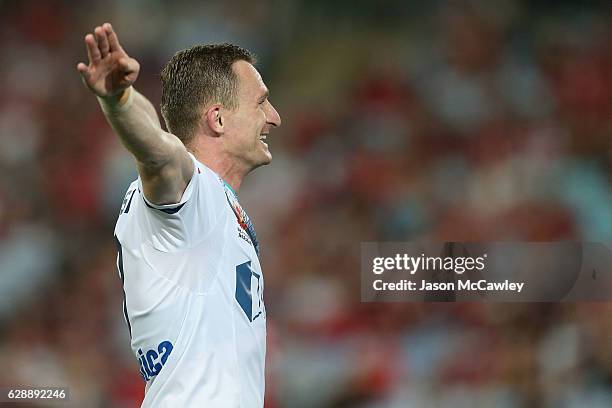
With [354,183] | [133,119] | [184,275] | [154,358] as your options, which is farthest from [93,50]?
[354,183]

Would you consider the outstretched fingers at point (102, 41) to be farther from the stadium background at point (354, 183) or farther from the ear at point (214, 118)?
the stadium background at point (354, 183)

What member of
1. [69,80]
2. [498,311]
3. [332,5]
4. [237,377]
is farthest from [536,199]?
[237,377]

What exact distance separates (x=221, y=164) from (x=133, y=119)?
2.16 feet

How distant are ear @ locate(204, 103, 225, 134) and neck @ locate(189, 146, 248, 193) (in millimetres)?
60

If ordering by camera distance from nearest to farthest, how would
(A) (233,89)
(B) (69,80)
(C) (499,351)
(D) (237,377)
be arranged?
(D) (237,377) < (A) (233,89) < (C) (499,351) < (B) (69,80)

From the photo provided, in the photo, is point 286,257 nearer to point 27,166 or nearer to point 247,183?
point 247,183

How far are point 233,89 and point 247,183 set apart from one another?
232 centimetres

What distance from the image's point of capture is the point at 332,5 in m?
4.53

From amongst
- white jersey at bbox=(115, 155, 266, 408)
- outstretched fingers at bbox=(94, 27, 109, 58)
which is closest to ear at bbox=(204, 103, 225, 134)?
white jersey at bbox=(115, 155, 266, 408)

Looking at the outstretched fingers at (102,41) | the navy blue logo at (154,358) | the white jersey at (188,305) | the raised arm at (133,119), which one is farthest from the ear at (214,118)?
the outstretched fingers at (102,41)

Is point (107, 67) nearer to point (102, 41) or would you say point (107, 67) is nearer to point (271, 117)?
point (102, 41)

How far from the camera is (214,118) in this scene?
2117mm

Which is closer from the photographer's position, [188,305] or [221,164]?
[188,305]

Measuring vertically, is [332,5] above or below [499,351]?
above
